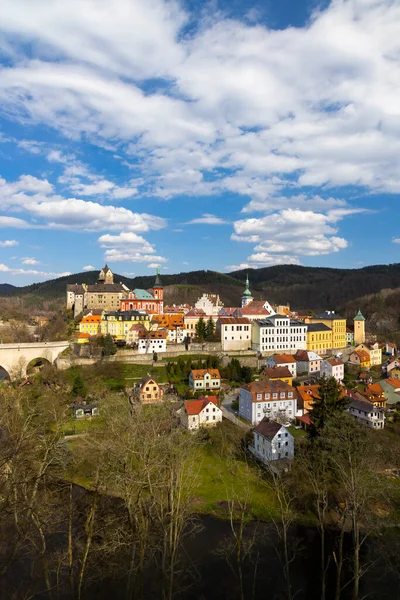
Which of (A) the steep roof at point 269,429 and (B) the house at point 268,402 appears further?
(B) the house at point 268,402

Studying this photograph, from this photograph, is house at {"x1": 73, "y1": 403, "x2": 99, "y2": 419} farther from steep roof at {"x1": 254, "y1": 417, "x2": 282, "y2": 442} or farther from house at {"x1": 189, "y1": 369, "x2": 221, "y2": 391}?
steep roof at {"x1": 254, "y1": 417, "x2": 282, "y2": 442}

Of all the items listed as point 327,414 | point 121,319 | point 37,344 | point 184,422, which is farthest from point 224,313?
point 327,414

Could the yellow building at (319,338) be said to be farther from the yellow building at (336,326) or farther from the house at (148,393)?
the house at (148,393)

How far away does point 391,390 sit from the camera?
4231 cm

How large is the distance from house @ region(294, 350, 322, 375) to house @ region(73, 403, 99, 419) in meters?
26.7

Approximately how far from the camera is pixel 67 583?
1686 centimetres

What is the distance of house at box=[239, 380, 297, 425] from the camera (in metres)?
37.0

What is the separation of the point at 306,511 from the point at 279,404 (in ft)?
48.2

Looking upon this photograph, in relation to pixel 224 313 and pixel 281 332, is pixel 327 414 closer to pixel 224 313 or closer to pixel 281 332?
pixel 281 332

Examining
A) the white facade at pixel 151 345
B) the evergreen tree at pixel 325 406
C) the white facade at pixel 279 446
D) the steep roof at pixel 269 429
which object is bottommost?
the white facade at pixel 279 446

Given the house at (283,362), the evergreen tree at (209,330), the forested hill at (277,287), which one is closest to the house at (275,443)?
the house at (283,362)

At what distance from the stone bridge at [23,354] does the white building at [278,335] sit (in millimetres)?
27294

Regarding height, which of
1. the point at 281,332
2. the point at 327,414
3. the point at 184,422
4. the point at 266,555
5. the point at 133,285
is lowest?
the point at 266,555

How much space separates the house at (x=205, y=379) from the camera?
147 ft
